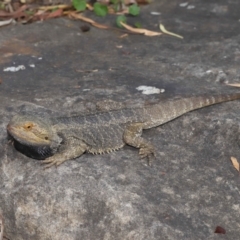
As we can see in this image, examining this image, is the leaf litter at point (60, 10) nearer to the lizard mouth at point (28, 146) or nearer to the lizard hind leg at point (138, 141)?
the lizard hind leg at point (138, 141)

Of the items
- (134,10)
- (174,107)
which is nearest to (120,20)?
(134,10)

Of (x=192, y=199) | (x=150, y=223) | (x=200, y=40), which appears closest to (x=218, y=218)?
(x=192, y=199)

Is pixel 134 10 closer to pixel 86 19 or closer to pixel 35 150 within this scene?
pixel 86 19

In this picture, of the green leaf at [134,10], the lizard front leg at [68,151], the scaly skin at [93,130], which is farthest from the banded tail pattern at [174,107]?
the green leaf at [134,10]

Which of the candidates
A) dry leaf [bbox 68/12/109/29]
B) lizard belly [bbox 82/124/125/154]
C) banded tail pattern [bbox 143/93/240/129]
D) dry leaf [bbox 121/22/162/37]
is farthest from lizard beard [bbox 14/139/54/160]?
dry leaf [bbox 68/12/109/29]

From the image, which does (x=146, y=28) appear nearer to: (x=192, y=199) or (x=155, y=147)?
(x=155, y=147)
